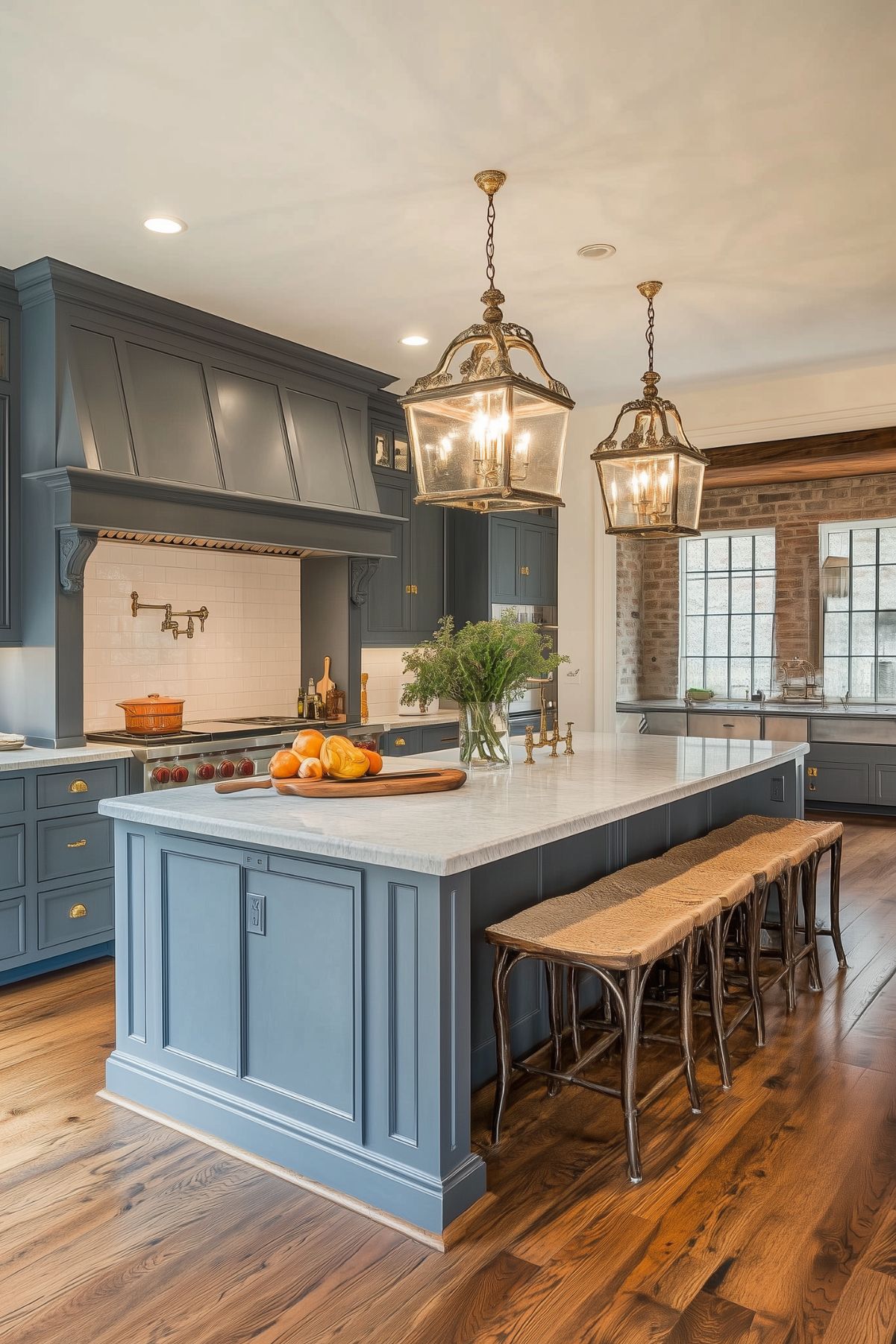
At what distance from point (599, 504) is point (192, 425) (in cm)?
325

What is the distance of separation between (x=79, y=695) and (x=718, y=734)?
214 inches

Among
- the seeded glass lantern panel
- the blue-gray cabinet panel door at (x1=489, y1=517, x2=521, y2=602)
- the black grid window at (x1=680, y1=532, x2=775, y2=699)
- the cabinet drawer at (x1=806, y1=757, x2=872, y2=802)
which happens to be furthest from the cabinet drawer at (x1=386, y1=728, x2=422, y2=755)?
the black grid window at (x1=680, y1=532, x2=775, y2=699)

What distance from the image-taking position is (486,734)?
3.37m

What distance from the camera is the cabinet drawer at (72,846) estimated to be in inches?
156

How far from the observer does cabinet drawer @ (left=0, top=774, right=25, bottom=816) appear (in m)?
3.80

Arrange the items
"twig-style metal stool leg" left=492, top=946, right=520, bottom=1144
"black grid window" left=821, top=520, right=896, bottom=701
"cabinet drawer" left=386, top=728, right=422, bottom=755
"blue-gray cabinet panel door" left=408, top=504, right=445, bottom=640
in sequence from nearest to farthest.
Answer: "twig-style metal stool leg" left=492, top=946, right=520, bottom=1144
"cabinet drawer" left=386, top=728, right=422, bottom=755
"blue-gray cabinet panel door" left=408, top=504, right=445, bottom=640
"black grid window" left=821, top=520, right=896, bottom=701

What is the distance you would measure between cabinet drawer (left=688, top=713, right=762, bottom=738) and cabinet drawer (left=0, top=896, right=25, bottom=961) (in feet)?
18.1

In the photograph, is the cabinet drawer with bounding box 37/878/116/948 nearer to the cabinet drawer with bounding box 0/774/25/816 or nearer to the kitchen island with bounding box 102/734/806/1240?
the cabinet drawer with bounding box 0/774/25/816

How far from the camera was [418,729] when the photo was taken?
6.16 m

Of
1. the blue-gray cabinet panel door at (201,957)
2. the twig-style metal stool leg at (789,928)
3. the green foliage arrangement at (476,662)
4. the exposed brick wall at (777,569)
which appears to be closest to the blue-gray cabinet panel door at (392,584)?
the exposed brick wall at (777,569)

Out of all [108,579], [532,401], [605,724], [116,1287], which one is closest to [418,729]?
[605,724]

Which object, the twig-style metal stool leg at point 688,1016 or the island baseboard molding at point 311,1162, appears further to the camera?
the twig-style metal stool leg at point 688,1016

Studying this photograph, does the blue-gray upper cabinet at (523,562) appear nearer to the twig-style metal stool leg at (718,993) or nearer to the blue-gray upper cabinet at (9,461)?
the blue-gray upper cabinet at (9,461)

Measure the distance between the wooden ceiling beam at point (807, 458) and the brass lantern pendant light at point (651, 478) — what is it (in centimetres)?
197
